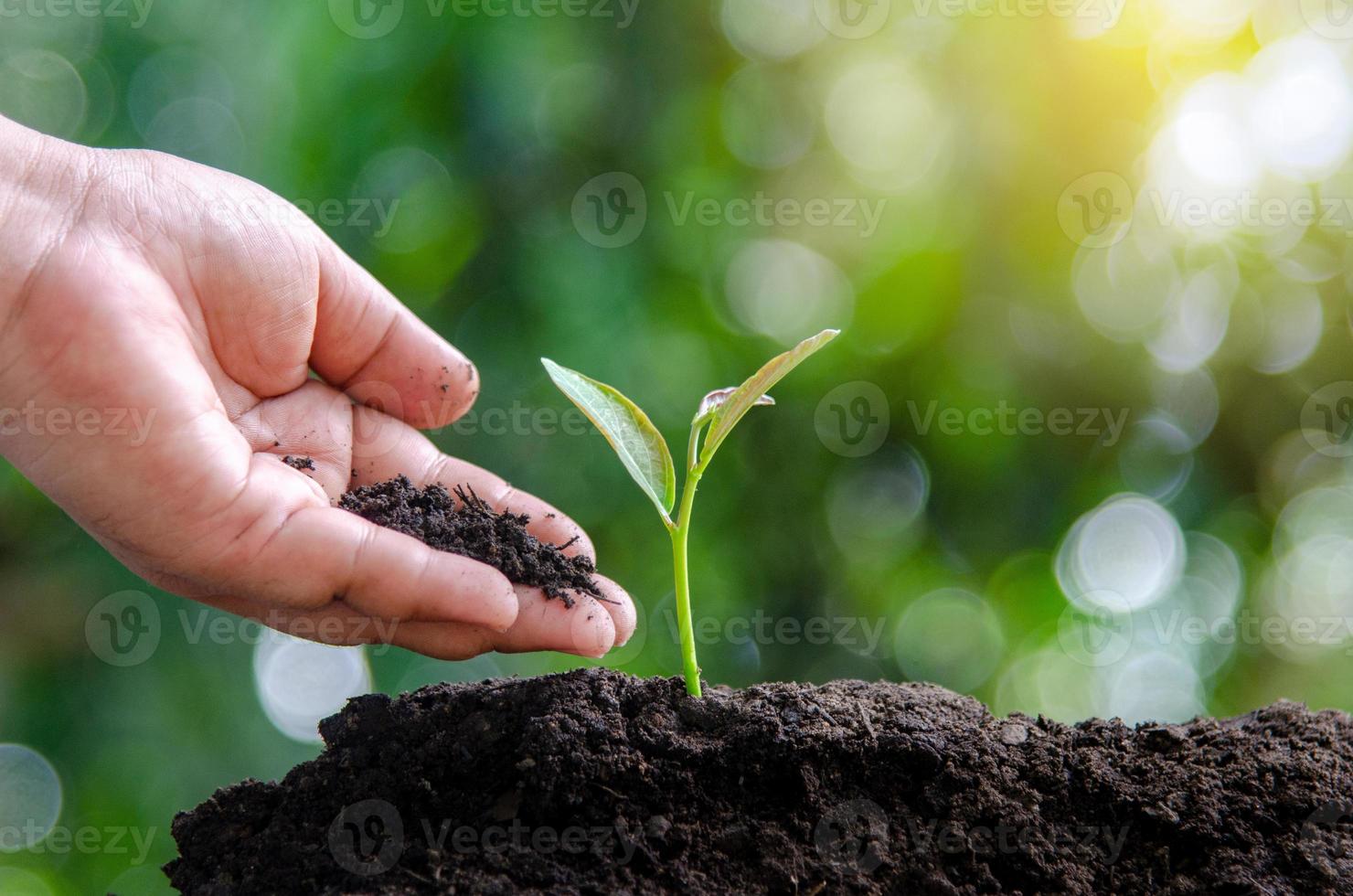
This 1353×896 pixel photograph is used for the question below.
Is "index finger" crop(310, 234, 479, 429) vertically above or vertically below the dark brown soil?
above

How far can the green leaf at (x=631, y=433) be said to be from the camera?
923 mm

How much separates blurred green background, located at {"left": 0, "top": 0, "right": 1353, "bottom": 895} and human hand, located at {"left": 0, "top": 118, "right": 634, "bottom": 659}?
28.3 inches

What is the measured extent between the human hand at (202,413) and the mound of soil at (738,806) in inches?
4.6

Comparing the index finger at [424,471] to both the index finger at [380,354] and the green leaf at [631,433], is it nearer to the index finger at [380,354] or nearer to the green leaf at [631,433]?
the index finger at [380,354]

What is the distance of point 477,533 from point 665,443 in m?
0.23

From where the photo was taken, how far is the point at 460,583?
2.97 ft

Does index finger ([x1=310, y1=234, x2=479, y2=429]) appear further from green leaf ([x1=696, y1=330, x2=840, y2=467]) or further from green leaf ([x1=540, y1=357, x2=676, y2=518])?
green leaf ([x1=696, y1=330, x2=840, y2=467])

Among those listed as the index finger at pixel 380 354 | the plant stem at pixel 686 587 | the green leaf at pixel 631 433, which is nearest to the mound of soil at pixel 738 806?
the plant stem at pixel 686 587

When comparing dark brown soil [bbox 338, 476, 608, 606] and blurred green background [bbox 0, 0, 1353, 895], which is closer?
dark brown soil [bbox 338, 476, 608, 606]

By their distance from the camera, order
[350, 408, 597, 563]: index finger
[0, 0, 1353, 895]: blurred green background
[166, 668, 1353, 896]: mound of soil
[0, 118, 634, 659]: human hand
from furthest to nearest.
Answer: [0, 0, 1353, 895]: blurred green background < [350, 408, 597, 563]: index finger < [0, 118, 634, 659]: human hand < [166, 668, 1353, 896]: mound of soil

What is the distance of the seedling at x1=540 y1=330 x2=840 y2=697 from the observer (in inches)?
34.5

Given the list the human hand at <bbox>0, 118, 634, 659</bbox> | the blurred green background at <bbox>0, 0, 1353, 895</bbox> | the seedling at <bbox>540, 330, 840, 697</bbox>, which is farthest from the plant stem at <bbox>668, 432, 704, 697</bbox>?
the blurred green background at <bbox>0, 0, 1353, 895</bbox>

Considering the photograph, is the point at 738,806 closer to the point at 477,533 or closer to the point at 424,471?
the point at 477,533

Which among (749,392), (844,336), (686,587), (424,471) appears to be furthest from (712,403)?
(844,336)
